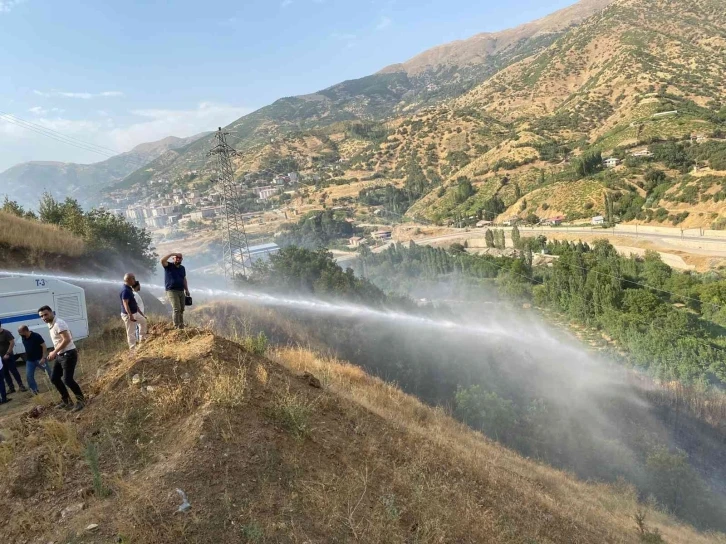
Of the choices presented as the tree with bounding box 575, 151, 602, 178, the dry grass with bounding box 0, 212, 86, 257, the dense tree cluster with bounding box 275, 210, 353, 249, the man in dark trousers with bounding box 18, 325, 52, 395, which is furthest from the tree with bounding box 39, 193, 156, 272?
the tree with bounding box 575, 151, 602, 178

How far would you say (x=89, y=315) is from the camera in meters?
13.8

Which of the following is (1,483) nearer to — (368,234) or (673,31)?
(368,234)

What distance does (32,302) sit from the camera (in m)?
10.3

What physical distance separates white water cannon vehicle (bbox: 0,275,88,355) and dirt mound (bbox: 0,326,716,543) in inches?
180

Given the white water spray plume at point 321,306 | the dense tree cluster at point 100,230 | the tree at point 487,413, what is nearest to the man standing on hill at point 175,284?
the white water spray plume at point 321,306

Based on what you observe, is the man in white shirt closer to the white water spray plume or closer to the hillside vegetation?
the white water spray plume

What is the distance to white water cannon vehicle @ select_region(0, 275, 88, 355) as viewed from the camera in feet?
32.8

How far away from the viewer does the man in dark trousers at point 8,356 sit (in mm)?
8508

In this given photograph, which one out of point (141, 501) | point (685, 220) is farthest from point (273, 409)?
point (685, 220)

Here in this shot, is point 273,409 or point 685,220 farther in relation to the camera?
point 685,220

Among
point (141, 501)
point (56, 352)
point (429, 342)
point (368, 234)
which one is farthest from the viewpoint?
point (368, 234)

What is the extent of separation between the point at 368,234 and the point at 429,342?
49724 millimetres

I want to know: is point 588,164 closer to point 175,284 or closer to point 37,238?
point 37,238

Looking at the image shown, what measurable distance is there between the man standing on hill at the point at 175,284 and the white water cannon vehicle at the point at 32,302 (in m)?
4.80
